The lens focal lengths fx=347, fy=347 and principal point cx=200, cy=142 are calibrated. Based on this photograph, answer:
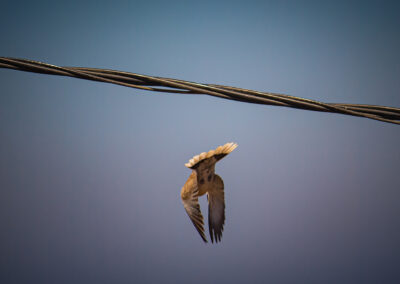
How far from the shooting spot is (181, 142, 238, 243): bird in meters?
0.48

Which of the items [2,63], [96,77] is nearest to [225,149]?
[96,77]

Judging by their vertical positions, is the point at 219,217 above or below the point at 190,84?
below

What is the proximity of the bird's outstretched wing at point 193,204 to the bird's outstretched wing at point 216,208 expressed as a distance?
0.06 m

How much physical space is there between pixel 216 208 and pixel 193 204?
10 cm

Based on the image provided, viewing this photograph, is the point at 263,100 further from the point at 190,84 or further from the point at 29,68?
the point at 29,68

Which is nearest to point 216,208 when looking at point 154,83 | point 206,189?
point 206,189

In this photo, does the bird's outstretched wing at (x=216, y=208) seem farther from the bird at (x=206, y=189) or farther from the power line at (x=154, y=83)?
the power line at (x=154, y=83)

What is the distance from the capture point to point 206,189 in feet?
1.73

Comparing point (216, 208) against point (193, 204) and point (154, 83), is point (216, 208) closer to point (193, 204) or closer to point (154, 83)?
point (193, 204)

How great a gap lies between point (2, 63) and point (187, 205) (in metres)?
0.32

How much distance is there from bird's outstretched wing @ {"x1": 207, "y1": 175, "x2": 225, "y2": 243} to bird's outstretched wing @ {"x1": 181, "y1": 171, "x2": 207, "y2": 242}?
0.06 m

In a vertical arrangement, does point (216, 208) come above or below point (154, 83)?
below

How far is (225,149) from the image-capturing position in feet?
1.73

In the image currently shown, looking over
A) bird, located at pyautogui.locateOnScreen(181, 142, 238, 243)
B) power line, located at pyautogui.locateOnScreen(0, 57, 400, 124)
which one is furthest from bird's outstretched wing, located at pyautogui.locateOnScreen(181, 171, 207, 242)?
power line, located at pyautogui.locateOnScreen(0, 57, 400, 124)
